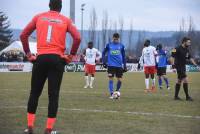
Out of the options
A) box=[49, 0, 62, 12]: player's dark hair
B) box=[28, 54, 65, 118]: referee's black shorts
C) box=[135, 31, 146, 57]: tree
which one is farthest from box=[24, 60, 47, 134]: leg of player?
box=[135, 31, 146, 57]: tree

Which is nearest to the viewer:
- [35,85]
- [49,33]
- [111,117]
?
[49,33]

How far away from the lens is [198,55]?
65375mm

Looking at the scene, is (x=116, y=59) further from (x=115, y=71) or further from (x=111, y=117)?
(x=111, y=117)

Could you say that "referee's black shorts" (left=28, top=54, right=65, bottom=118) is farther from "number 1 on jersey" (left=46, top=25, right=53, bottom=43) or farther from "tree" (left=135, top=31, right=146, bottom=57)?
"tree" (left=135, top=31, right=146, bottom=57)

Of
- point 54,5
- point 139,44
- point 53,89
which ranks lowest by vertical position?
point 139,44

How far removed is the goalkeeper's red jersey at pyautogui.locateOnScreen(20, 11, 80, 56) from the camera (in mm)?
8516

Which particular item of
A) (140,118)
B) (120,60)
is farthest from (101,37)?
(140,118)

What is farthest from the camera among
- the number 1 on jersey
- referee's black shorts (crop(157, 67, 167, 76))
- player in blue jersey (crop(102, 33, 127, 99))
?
referee's black shorts (crop(157, 67, 167, 76))

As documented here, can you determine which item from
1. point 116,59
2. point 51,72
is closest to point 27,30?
point 51,72

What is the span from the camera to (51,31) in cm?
852

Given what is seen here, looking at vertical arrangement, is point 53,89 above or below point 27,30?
below

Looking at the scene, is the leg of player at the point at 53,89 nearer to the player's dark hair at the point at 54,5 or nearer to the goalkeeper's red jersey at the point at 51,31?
the goalkeeper's red jersey at the point at 51,31

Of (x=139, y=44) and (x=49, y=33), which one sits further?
(x=139, y=44)

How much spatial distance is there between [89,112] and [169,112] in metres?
1.92
